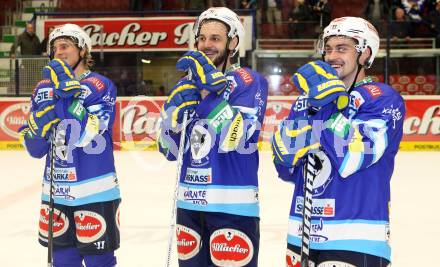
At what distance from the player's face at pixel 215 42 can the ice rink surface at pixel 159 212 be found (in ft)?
6.06

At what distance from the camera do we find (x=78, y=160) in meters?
3.21

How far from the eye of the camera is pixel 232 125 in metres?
2.77

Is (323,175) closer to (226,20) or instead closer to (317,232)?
Answer: (317,232)

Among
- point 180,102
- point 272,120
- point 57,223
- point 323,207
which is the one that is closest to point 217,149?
point 180,102

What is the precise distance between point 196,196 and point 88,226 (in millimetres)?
637

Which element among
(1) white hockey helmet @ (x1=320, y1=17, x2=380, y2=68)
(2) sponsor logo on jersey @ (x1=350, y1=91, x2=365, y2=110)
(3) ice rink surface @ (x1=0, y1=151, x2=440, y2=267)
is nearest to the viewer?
(2) sponsor logo on jersey @ (x1=350, y1=91, x2=365, y2=110)

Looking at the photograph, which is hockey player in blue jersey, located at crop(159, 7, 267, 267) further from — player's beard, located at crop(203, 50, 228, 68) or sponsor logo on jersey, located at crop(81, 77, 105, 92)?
sponsor logo on jersey, located at crop(81, 77, 105, 92)

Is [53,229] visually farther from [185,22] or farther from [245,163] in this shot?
[185,22]

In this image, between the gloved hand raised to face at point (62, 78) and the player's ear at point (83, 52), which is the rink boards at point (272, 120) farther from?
the gloved hand raised to face at point (62, 78)

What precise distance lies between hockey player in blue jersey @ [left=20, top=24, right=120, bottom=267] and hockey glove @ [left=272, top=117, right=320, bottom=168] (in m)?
1.08

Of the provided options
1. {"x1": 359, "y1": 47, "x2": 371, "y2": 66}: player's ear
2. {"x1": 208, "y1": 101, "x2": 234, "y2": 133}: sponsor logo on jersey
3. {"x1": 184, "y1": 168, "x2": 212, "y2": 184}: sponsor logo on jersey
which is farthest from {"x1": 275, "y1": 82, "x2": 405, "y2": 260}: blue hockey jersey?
{"x1": 184, "y1": 168, "x2": 212, "y2": 184}: sponsor logo on jersey

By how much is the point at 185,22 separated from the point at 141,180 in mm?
6100

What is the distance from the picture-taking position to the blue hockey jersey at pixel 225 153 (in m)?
2.83

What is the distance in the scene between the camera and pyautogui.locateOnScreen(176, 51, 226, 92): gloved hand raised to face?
2.73m
